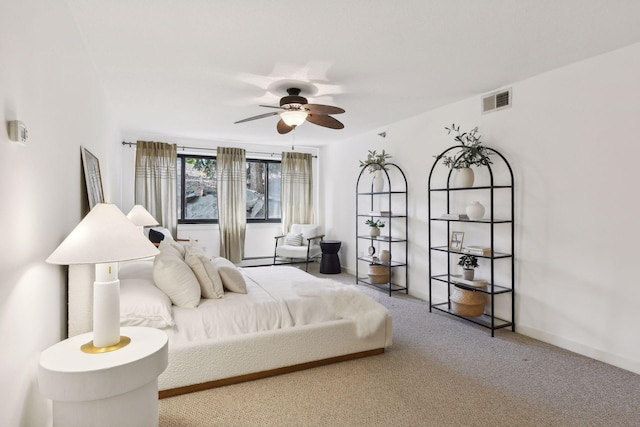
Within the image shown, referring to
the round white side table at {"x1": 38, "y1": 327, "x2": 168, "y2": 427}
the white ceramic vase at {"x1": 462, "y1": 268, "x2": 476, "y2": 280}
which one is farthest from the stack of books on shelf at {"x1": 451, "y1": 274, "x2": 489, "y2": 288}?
the round white side table at {"x1": 38, "y1": 327, "x2": 168, "y2": 427}

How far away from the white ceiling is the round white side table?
198 cm

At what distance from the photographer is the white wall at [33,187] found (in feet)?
4.09

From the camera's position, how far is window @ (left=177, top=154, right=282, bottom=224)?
6652 millimetres

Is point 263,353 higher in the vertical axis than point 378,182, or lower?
lower

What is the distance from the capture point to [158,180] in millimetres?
6094

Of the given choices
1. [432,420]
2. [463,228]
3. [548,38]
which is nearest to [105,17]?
[548,38]

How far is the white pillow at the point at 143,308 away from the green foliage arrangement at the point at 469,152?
3.12m

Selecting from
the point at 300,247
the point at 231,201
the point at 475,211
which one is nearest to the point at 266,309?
the point at 475,211

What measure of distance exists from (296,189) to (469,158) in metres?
4.03

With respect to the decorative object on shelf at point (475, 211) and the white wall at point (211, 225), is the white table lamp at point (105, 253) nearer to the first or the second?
the decorative object on shelf at point (475, 211)

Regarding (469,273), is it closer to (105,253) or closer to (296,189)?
(105,253)

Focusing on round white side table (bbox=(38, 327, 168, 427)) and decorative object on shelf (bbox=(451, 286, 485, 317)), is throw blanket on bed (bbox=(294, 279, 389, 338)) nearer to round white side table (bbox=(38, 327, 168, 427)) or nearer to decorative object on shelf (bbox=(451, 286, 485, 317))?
decorative object on shelf (bbox=(451, 286, 485, 317))

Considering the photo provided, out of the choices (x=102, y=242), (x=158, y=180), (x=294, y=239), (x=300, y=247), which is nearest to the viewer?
(x=102, y=242)

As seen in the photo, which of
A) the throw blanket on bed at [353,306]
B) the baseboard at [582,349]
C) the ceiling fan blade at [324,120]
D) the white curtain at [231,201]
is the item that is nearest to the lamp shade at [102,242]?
the throw blanket on bed at [353,306]
